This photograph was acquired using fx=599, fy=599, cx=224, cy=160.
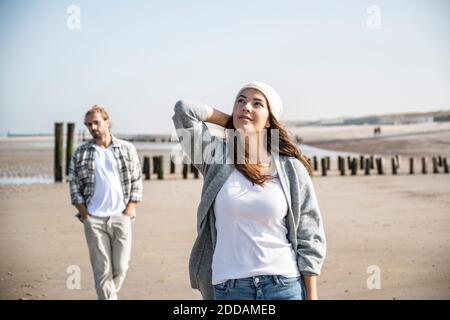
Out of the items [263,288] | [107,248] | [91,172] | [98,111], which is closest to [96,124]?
[98,111]

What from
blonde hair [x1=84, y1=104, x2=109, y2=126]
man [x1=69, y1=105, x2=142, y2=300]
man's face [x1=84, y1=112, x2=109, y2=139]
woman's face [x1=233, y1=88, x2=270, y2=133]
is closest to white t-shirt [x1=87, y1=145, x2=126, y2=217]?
man [x1=69, y1=105, x2=142, y2=300]

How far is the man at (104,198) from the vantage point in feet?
18.5

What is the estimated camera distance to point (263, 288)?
3037 mm

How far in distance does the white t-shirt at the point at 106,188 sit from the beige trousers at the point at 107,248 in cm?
8

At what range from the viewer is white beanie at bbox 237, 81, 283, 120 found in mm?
3277

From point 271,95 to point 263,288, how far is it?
1051 millimetres

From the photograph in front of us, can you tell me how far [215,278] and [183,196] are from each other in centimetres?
1295

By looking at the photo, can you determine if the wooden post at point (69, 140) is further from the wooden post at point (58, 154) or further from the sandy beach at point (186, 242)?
the sandy beach at point (186, 242)

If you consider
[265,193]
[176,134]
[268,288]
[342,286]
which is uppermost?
[176,134]

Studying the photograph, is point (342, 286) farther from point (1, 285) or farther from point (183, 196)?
point (183, 196)

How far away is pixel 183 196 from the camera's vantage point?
1603 centimetres

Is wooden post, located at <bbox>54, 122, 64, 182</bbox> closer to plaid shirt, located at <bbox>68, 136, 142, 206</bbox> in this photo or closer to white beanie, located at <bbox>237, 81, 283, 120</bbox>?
plaid shirt, located at <bbox>68, 136, 142, 206</bbox>
